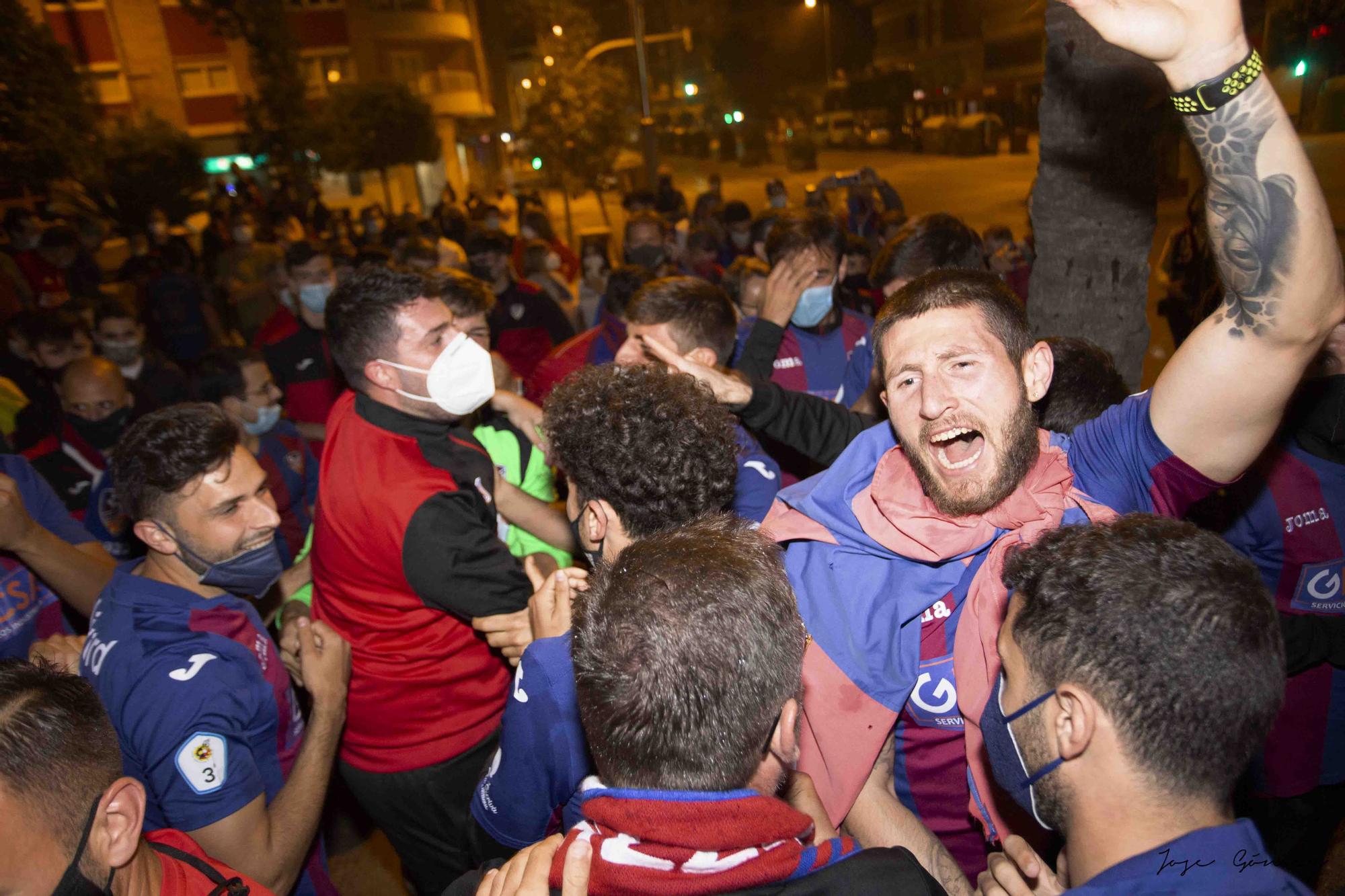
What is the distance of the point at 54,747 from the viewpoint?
1660 millimetres

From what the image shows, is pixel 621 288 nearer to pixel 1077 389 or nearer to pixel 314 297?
pixel 314 297

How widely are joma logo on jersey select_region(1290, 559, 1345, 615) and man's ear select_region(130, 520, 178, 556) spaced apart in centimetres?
355

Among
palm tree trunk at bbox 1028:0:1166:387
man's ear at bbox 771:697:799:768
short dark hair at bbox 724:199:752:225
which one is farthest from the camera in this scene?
short dark hair at bbox 724:199:752:225

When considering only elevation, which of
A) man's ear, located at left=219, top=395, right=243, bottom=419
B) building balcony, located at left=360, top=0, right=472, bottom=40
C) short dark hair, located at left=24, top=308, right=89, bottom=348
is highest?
building balcony, located at left=360, top=0, right=472, bottom=40

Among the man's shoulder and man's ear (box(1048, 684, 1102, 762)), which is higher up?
man's ear (box(1048, 684, 1102, 762))

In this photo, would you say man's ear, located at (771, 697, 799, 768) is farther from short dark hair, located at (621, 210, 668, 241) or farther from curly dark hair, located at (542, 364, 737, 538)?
short dark hair, located at (621, 210, 668, 241)

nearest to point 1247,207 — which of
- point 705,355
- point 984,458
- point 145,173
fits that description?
point 984,458

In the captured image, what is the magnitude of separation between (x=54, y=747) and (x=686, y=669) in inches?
52.4

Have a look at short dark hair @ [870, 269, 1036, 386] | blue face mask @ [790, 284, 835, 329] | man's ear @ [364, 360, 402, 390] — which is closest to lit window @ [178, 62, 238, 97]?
blue face mask @ [790, 284, 835, 329]

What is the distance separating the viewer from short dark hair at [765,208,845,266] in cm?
423

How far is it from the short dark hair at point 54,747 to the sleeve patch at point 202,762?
419 millimetres

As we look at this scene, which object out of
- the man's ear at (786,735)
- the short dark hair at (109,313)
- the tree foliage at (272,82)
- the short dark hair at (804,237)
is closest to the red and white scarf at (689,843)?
the man's ear at (786,735)

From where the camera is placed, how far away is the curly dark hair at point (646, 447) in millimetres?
2152

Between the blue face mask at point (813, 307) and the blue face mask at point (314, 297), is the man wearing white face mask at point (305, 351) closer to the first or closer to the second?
the blue face mask at point (314, 297)
